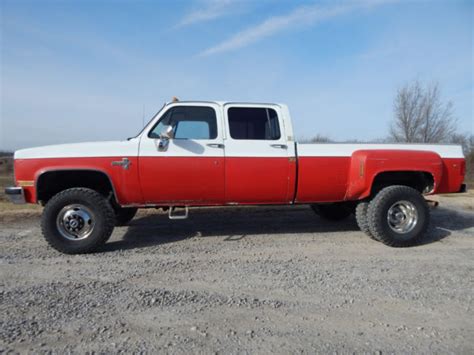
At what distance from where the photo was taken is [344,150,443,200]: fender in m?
4.79

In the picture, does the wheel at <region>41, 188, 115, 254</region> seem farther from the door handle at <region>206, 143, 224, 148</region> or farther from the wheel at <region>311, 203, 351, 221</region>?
the wheel at <region>311, 203, 351, 221</region>

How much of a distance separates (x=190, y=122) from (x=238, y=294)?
2711 millimetres

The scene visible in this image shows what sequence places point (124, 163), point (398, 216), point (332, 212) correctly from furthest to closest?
point (332, 212), point (398, 216), point (124, 163)

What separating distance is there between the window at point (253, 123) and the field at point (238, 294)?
1.66m

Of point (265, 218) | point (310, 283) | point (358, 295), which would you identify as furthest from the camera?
point (265, 218)

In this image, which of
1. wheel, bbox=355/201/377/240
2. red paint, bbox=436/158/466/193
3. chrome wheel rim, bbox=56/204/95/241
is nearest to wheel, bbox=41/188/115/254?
chrome wheel rim, bbox=56/204/95/241

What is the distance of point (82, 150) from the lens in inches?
174

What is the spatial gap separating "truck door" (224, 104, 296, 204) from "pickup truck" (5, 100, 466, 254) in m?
0.02

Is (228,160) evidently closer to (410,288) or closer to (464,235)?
(410,288)

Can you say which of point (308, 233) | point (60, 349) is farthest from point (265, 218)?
point (60, 349)

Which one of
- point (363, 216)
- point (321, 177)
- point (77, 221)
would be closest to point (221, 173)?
point (321, 177)

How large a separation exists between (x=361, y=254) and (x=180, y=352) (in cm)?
307

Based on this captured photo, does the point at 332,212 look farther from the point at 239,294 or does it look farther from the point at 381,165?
the point at 239,294

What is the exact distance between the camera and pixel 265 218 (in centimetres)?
661
